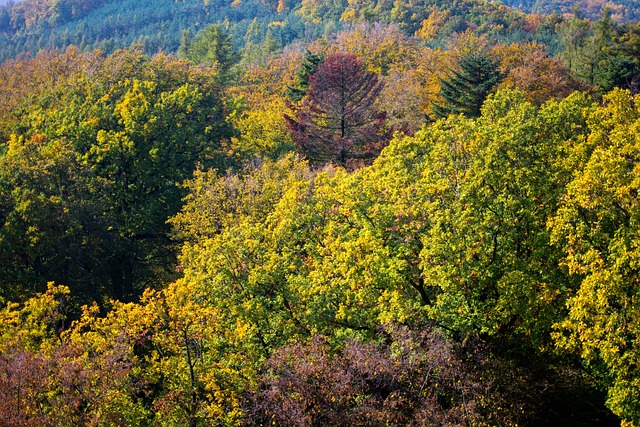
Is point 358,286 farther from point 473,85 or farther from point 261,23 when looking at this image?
point 261,23

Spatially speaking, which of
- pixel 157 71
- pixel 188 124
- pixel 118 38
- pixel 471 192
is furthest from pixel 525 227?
pixel 118 38

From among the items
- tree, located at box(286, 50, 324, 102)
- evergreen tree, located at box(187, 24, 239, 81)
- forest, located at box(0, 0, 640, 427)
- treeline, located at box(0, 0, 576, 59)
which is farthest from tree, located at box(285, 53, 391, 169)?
treeline, located at box(0, 0, 576, 59)

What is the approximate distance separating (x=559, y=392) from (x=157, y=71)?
40.0 metres

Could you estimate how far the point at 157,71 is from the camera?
51375mm

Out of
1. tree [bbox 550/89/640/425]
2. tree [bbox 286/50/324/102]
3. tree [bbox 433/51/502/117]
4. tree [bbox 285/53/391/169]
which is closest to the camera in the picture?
tree [bbox 550/89/640/425]

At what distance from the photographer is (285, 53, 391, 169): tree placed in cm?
5028

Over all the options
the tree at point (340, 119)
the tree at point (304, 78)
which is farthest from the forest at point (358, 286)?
the tree at point (304, 78)

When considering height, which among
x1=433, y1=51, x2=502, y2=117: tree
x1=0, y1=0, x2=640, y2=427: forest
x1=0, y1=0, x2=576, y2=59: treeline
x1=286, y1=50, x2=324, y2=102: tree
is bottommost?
x1=0, y1=0, x2=576, y2=59: treeline

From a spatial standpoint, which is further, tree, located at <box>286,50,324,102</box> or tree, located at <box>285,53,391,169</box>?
tree, located at <box>286,50,324,102</box>

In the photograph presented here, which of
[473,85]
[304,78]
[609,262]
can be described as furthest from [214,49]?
[609,262]

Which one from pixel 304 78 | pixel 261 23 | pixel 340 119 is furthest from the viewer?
pixel 261 23

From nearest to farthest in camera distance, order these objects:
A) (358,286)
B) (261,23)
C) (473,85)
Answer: (358,286), (473,85), (261,23)

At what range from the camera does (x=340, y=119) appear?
52.0 metres

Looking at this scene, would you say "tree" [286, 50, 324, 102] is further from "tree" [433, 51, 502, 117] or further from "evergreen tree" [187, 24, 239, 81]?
"evergreen tree" [187, 24, 239, 81]
